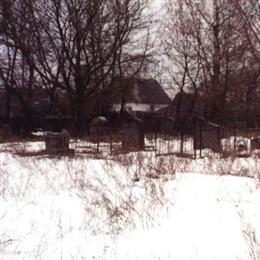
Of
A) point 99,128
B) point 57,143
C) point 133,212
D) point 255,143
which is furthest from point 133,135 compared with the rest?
point 133,212

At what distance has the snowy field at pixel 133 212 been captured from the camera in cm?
484

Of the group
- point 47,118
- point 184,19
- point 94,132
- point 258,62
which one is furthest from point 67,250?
point 184,19

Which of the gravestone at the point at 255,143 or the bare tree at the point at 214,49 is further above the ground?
the bare tree at the point at 214,49

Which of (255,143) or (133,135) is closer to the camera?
(255,143)

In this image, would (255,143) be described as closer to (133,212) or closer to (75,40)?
(133,212)

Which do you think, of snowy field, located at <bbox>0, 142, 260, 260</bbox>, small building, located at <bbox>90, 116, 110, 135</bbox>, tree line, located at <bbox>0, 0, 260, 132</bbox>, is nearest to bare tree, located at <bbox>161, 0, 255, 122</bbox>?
tree line, located at <bbox>0, 0, 260, 132</bbox>

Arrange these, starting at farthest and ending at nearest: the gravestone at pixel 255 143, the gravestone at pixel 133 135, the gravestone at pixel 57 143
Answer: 1. the gravestone at pixel 133 135
2. the gravestone at pixel 255 143
3. the gravestone at pixel 57 143

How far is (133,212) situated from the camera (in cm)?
633

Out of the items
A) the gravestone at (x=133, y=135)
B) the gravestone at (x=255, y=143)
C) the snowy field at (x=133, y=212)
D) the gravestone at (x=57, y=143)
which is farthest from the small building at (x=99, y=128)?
the snowy field at (x=133, y=212)

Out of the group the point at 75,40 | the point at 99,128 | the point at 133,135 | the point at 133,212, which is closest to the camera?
the point at 133,212

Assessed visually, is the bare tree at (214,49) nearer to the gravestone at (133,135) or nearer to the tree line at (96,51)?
the tree line at (96,51)

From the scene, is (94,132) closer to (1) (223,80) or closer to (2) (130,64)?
(2) (130,64)

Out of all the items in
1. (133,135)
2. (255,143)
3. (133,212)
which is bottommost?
(133,212)

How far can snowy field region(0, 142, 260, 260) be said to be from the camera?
4840 mm
